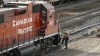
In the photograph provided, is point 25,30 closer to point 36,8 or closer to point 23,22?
point 23,22

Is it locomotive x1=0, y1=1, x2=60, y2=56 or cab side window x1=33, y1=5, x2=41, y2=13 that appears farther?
cab side window x1=33, y1=5, x2=41, y2=13

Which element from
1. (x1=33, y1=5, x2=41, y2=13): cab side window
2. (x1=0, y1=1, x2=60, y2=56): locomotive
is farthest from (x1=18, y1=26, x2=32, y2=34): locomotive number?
(x1=33, y1=5, x2=41, y2=13): cab side window

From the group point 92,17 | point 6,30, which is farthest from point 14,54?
→ point 92,17

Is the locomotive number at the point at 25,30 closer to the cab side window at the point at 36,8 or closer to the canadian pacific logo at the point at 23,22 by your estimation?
the canadian pacific logo at the point at 23,22

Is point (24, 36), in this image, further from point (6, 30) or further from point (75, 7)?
point (75, 7)

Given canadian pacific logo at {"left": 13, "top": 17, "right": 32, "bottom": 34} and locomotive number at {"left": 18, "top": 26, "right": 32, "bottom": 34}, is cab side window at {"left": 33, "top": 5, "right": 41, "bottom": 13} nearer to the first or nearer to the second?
canadian pacific logo at {"left": 13, "top": 17, "right": 32, "bottom": 34}

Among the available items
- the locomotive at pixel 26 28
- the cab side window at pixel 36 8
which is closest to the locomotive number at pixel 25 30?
the locomotive at pixel 26 28

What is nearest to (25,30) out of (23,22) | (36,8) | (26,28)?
(26,28)

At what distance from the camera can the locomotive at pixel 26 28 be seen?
51.5 feet

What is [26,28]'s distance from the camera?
56.4ft

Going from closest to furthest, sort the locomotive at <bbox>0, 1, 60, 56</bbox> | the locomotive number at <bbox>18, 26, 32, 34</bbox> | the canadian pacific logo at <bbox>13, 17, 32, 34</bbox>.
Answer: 1. the locomotive at <bbox>0, 1, 60, 56</bbox>
2. the canadian pacific logo at <bbox>13, 17, 32, 34</bbox>
3. the locomotive number at <bbox>18, 26, 32, 34</bbox>

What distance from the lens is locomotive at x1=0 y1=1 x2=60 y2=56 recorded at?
15.7 metres

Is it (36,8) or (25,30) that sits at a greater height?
(36,8)

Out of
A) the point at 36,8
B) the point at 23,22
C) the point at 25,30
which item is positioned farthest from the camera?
the point at 36,8
